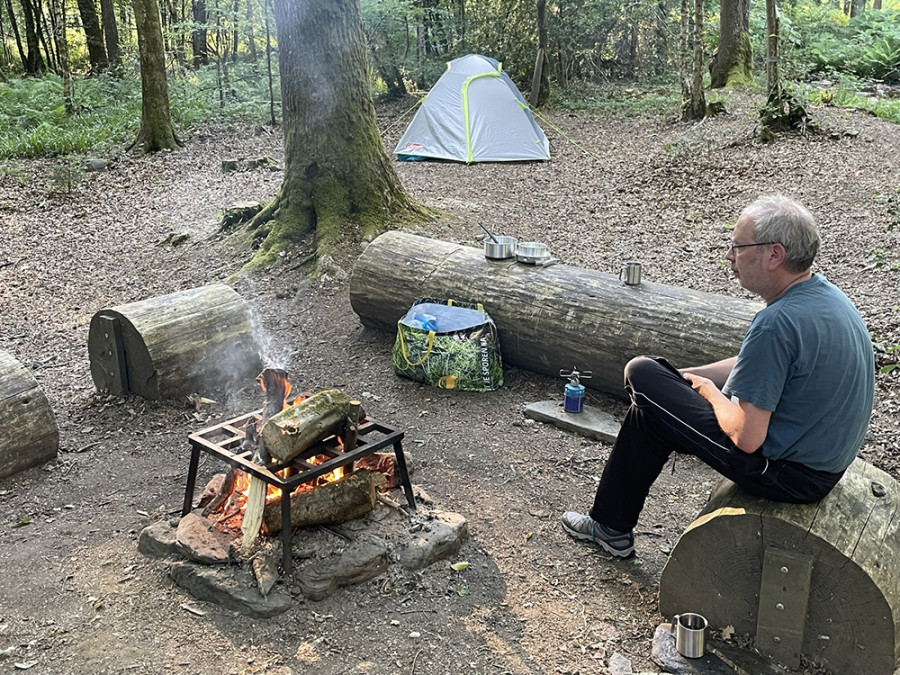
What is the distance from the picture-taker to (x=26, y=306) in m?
7.05

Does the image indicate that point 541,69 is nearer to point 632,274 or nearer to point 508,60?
point 508,60

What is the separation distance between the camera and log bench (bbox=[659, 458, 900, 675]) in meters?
2.61

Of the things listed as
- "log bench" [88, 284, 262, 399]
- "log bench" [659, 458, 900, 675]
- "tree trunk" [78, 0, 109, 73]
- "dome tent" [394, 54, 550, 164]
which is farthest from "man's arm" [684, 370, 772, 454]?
"tree trunk" [78, 0, 109, 73]

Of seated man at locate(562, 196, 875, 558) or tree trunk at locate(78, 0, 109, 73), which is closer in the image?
seated man at locate(562, 196, 875, 558)

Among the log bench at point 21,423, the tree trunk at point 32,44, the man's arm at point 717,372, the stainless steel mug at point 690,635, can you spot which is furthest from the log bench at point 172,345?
the tree trunk at point 32,44

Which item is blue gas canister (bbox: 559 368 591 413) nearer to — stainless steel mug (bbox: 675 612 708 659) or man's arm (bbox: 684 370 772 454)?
man's arm (bbox: 684 370 772 454)

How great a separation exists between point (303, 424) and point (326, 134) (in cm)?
465

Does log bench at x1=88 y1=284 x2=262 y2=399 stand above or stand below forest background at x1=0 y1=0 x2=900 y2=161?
below

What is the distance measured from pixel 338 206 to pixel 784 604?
5.55 meters

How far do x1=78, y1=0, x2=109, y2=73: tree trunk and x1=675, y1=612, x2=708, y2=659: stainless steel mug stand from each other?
19738 millimetres

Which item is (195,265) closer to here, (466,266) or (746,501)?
(466,266)

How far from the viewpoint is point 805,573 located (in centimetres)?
266

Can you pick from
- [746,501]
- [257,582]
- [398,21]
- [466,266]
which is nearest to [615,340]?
[466,266]

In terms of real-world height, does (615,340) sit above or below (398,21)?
below
